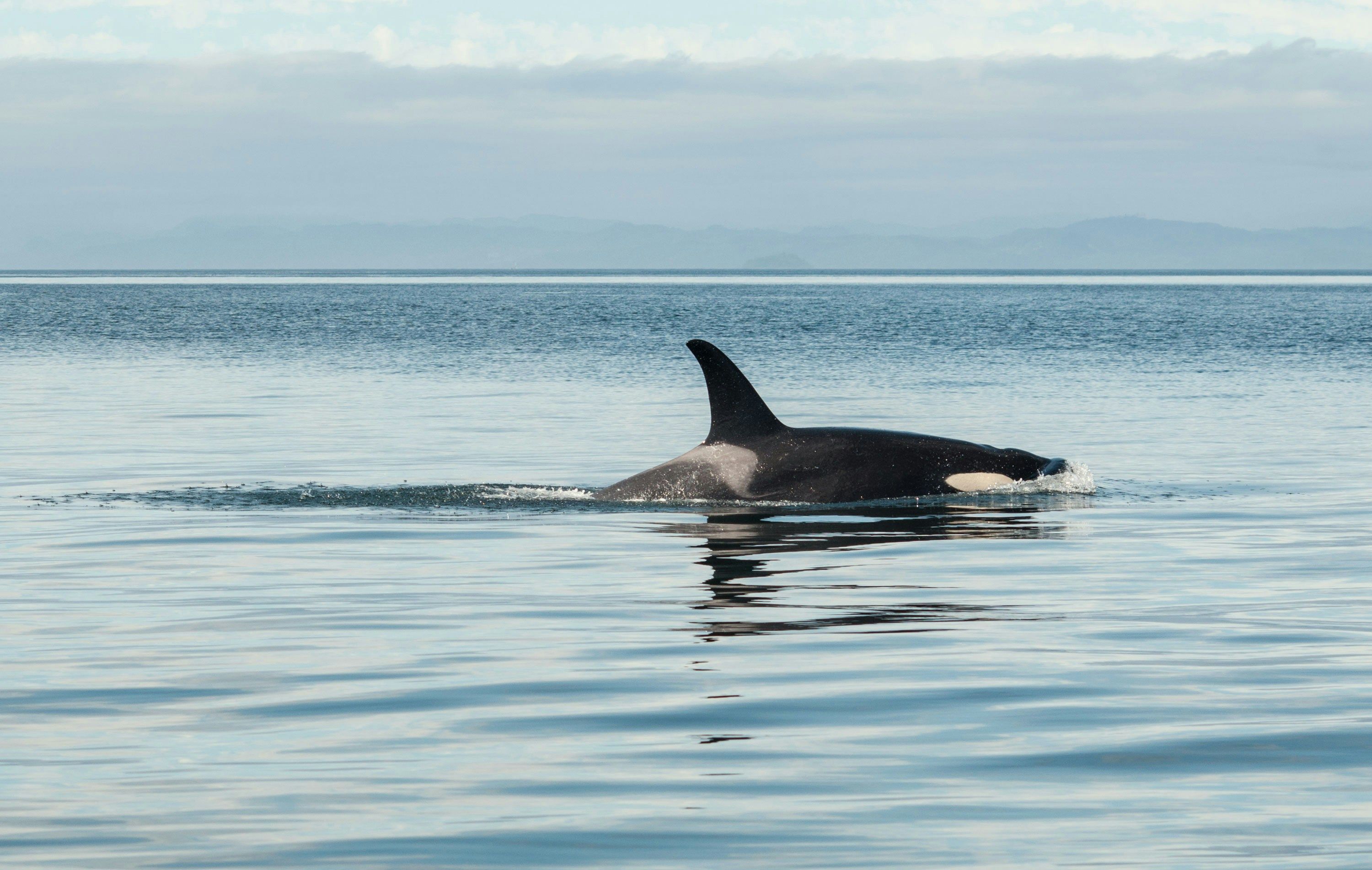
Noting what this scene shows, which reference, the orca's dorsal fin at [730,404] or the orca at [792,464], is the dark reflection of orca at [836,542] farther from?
the orca's dorsal fin at [730,404]

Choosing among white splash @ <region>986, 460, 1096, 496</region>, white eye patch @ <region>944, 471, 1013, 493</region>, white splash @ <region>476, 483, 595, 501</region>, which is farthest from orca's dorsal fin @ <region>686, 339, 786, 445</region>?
white splash @ <region>986, 460, 1096, 496</region>

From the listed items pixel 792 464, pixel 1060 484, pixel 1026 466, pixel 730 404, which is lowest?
pixel 1060 484

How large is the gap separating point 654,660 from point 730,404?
7.78 metres

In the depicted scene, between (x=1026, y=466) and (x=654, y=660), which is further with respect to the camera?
(x=1026, y=466)

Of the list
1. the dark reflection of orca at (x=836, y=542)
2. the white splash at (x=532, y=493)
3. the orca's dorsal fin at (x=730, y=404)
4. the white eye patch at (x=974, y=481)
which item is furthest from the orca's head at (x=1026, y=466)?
the white splash at (x=532, y=493)

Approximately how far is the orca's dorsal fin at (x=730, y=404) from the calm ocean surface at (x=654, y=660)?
2.83 ft

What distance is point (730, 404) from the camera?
58.5 feet

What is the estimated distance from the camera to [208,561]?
1475 cm

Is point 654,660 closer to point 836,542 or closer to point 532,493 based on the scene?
point 836,542

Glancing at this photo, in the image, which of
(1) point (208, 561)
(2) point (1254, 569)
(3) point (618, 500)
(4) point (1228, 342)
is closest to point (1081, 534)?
(2) point (1254, 569)

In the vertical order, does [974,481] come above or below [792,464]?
below

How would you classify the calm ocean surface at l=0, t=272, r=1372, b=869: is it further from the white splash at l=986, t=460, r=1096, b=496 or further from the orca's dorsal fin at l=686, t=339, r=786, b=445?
the orca's dorsal fin at l=686, t=339, r=786, b=445

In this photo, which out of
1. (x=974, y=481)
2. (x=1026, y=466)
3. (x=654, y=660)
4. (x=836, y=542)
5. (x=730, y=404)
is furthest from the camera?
(x=1026, y=466)

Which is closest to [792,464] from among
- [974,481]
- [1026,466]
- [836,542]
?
[974,481]
